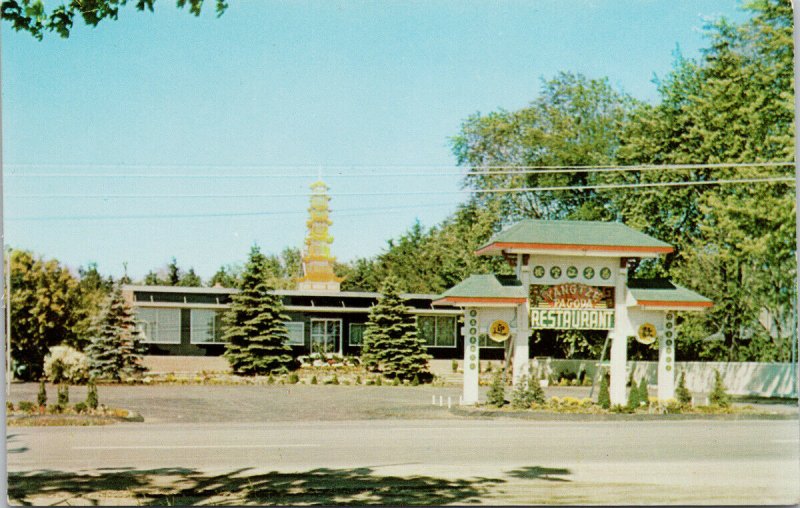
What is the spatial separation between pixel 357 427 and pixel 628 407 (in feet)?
20.7

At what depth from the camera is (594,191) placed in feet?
89.6

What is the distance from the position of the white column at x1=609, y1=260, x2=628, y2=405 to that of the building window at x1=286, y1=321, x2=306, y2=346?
11.2m

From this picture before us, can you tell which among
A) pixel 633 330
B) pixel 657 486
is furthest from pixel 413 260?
pixel 657 486

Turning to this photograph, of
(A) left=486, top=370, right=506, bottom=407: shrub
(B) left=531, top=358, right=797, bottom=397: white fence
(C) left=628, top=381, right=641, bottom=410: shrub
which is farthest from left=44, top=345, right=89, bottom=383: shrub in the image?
(C) left=628, top=381, right=641, bottom=410: shrub

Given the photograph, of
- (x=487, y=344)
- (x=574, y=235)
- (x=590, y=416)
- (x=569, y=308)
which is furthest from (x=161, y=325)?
(x=590, y=416)

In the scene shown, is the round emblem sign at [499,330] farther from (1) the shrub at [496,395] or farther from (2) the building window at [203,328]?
(2) the building window at [203,328]

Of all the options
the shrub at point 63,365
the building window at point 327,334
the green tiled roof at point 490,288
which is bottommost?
the shrub at point 63,365

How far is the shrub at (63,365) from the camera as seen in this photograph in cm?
2209

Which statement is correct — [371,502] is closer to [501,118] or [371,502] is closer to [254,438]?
[254,438]

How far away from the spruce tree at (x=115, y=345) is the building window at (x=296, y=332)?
4574 mm

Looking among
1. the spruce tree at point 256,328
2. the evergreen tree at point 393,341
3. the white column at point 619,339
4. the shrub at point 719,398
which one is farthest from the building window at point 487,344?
the shrub at point 719,398

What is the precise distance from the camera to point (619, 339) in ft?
62.1

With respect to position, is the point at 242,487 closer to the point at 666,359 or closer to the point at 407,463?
the point at 407,463

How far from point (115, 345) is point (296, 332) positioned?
18.4 ft
